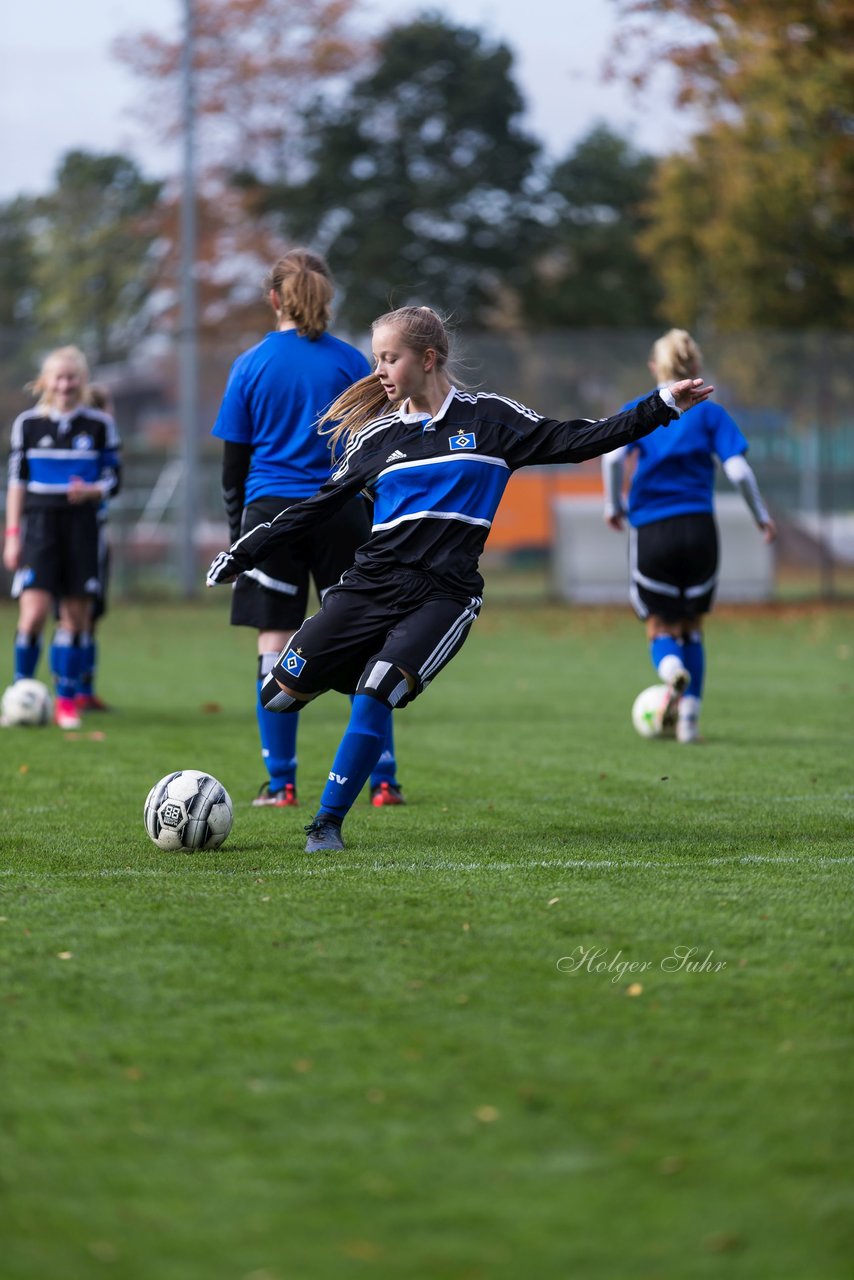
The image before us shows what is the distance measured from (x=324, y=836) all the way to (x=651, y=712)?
374cm

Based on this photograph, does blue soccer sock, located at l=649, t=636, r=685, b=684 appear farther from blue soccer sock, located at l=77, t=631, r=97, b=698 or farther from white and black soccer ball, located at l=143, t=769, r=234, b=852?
white and black soccer ball, located at l=143, t=769, r=234, b=852

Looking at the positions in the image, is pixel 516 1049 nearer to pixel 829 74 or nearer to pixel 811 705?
pixel 811 705

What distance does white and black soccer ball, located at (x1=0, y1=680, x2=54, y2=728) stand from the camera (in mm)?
9961

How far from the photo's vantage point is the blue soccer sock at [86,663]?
1052 centimetres

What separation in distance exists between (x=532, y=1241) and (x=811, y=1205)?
464 mm

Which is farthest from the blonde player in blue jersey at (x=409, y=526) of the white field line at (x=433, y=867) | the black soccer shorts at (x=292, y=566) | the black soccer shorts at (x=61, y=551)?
the black soccer shorts at (x=61, y=551)

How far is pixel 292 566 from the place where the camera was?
22.7 ft

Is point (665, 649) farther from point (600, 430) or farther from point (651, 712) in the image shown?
point (600, 430)

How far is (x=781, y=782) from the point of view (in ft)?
24.7

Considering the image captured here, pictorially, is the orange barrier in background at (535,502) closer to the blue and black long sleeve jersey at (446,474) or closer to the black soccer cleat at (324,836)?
the blue and black long sleeve jersey at (446,474)

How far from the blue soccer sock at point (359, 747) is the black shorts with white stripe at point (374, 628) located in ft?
0.44

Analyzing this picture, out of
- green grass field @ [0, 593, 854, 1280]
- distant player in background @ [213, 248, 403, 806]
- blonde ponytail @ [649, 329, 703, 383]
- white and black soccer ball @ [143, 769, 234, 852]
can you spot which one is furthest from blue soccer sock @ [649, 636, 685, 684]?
white and black soccer ball @ [143, 769, 234, 852]

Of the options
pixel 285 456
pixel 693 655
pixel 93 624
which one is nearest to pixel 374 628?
pixel 285 456

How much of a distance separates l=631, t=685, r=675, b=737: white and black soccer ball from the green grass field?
1575 mm
